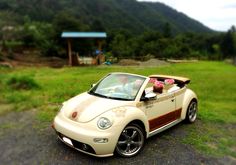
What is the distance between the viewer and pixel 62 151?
367cm

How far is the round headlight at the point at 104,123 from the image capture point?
3.24 m

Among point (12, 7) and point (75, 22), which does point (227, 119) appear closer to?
point (75, 22)

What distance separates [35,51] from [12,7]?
15.7 metres

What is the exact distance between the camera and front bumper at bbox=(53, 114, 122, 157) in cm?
316

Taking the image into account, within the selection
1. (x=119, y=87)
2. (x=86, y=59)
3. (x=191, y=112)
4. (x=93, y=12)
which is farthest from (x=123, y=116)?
(x=93, y=12)

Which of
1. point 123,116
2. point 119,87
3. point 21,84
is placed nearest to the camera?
point 123,116

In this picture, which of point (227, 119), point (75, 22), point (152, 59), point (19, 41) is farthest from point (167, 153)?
point (19, 41)

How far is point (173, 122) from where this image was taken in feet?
15.0

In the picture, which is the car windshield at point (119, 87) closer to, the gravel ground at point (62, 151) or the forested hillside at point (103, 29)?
the gravel ground at point (62, 151)

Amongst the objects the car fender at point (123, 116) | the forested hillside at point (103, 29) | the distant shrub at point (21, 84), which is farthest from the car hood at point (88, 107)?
the forested hillside at point (103, 29)

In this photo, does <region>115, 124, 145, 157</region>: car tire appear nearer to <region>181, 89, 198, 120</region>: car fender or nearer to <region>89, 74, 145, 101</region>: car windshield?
<region>89, 74, 145, 101</region>: car windshield

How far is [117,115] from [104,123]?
23 centimetres

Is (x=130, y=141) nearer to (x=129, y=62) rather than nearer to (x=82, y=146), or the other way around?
(x=82, y=146)

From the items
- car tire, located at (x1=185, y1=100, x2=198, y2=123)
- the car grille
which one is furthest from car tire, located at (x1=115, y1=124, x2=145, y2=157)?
car tire, located at (x1=185, y1=100, x2=198, y2=123)
